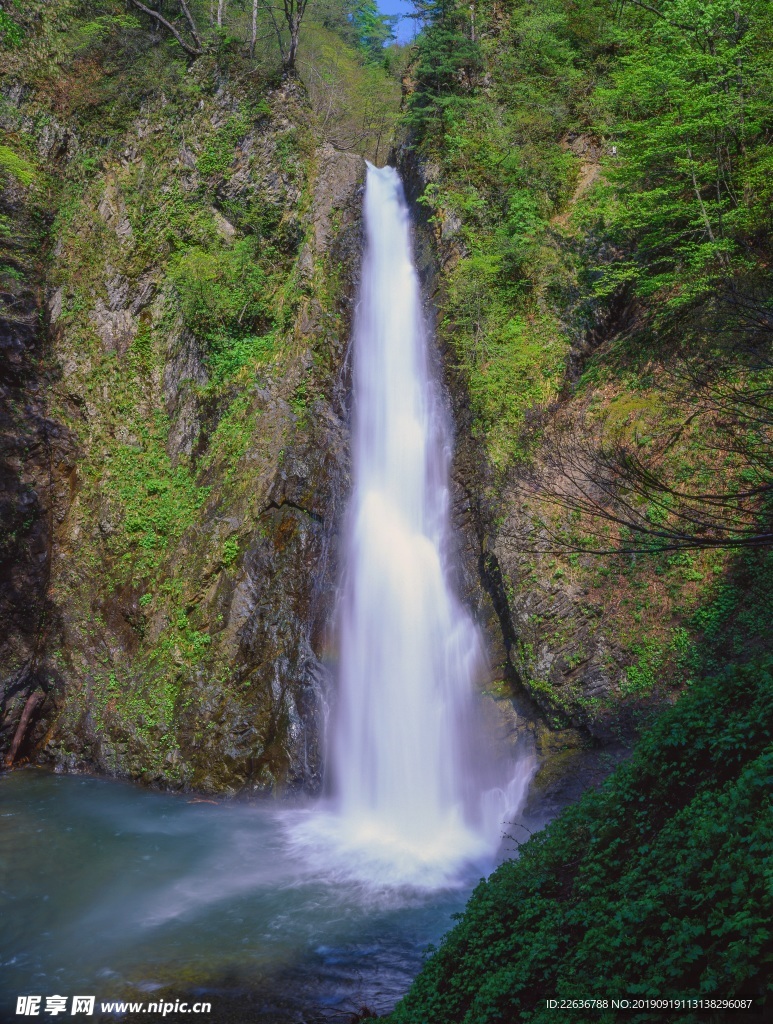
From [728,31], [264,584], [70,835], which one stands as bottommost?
[70,835]

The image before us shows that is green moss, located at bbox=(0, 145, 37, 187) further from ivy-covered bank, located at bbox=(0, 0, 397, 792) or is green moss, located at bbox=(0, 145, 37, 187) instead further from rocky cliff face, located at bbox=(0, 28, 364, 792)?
rocky cliff face, located at bbox=(0, 28, 364, 792)

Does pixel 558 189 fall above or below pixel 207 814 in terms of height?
above

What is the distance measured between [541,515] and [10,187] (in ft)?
55.5

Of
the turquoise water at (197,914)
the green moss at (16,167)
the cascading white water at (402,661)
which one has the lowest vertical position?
the turquoise water at (197,914)

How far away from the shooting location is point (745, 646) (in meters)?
7.79

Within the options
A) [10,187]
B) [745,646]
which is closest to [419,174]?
[10,187]

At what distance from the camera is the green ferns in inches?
137

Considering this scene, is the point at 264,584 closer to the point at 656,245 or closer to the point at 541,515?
the point at 541,515

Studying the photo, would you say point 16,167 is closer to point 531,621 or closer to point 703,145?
point 703,145

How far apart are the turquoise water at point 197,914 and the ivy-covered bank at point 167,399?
1.50 m

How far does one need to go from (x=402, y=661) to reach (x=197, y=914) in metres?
5.37

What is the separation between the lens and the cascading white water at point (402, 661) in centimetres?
966

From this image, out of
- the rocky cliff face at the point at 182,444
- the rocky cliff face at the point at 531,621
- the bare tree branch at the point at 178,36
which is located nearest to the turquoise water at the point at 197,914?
the rocky cliff face at the point at 182,444

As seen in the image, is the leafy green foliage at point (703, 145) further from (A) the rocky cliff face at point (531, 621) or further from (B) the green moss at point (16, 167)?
(B) the green moss at point (16, 167)
